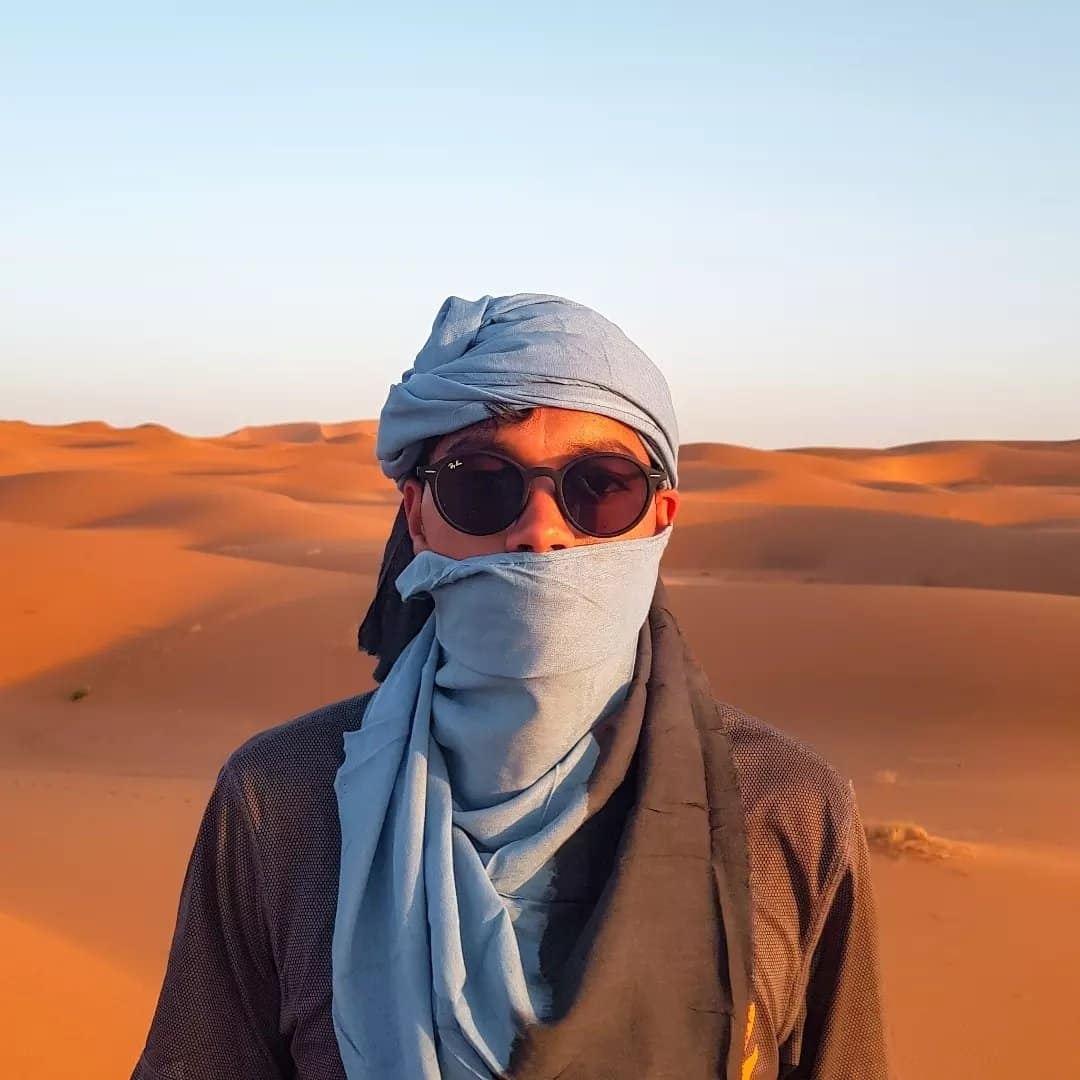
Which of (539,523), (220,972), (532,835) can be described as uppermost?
(539,523)

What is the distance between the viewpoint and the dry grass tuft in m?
8.12

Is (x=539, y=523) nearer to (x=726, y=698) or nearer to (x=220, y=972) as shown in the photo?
(x=220, y=972)

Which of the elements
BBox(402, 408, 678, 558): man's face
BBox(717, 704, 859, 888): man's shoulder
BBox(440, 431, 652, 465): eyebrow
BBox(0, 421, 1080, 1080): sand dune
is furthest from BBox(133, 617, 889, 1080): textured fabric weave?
BBox(0, 421, 1080, 1080): sand dune

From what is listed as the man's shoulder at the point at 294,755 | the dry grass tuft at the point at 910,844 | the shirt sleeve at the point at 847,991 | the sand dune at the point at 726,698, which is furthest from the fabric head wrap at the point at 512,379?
the dry grass tuft at the point at 910,844

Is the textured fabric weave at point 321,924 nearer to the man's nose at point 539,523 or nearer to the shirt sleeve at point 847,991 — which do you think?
the shirt sleeve at point 847,991

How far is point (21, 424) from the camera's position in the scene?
99.7 m

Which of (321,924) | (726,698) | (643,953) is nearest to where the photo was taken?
(643,953)

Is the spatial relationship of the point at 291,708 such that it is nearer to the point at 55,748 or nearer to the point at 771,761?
the point at 55,748

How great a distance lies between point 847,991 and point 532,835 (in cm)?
58

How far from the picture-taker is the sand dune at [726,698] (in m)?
5.92

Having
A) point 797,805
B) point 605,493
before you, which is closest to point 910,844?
point 797,805

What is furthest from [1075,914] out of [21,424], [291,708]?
[21,424]

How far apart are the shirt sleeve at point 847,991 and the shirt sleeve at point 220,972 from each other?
87 cm

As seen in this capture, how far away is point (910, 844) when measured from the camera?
27.0ft
